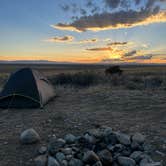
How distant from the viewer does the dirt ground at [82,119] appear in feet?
20.5

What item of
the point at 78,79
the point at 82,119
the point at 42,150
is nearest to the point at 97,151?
the point at 42,150

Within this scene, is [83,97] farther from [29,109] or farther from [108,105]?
[29,109]

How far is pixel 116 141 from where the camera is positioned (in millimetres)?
6012

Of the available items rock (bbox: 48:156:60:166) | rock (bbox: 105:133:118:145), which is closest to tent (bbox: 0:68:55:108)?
rock (bbox: 105:133:118:145)

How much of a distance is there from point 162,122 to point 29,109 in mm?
4878

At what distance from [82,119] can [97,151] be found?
2.57 metres

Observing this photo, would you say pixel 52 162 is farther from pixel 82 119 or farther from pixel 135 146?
pixel 82 119

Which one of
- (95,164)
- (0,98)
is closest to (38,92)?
(0,98)

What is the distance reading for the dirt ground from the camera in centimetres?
623

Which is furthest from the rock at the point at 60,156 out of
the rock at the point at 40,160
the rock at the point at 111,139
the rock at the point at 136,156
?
the rock at the point at 136,156

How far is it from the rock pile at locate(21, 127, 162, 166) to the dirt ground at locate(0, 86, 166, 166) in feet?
1.19

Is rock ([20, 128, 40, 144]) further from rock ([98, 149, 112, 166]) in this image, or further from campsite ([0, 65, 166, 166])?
rock ([98, 149, 112, 166])

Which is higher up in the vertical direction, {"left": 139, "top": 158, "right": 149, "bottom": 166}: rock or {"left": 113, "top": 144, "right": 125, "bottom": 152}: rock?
{"left": 113, "top": 144, "right": 125, "bottom": 152}: rock

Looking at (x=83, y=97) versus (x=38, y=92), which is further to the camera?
(x=83, y=97)
